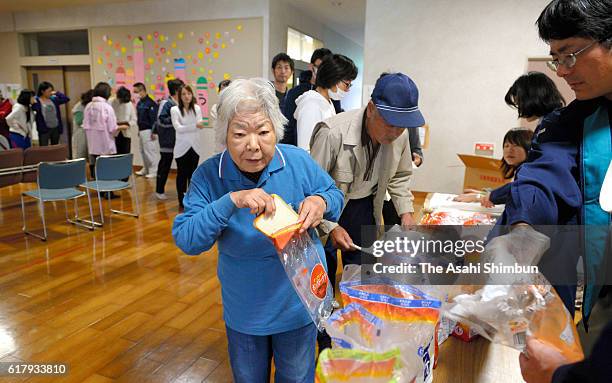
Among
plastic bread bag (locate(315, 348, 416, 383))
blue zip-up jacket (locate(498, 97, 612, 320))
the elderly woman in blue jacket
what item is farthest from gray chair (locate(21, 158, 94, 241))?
blue zip-up jacket (locate(498, 97, 612, 320))

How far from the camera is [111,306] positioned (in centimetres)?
268

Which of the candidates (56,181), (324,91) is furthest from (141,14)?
(324,91)

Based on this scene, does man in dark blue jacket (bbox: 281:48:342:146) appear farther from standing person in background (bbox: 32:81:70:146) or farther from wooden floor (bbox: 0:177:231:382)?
standing person in background (bbox: 32:81:70:146)

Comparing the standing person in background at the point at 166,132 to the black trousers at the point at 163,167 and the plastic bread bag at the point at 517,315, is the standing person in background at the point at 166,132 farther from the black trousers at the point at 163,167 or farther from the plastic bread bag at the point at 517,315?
the plastic bread bag at the point at 517,315

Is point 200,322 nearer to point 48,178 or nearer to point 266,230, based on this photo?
point 266,230

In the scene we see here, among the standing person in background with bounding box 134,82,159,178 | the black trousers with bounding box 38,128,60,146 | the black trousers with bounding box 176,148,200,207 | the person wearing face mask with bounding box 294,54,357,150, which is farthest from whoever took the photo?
the black trousers with bounding box 38,128,60,146

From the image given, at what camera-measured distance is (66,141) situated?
9023 mm

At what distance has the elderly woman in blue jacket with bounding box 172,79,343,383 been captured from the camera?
110cm

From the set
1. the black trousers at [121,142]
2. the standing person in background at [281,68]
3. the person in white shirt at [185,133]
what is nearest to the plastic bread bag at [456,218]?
the standing person in background at [281,68]

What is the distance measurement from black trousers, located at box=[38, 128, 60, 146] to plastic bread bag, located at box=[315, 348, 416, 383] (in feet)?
26.9

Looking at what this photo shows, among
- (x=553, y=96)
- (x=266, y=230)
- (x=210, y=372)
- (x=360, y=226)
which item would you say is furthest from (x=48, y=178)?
(x=553, y=96)

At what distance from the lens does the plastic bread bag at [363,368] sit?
0.66 metres

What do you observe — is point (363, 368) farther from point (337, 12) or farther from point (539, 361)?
point (337, 12)

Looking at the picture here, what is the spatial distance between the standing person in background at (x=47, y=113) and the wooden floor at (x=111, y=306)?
357 cm
